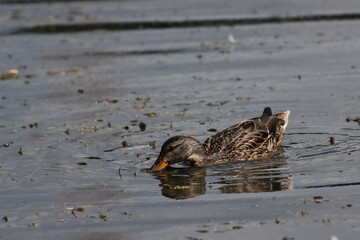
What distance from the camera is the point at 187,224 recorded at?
862 cm

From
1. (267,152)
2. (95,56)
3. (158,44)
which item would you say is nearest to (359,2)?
(158,44)

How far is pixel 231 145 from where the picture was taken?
12.0 metres

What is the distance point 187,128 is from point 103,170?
254cm

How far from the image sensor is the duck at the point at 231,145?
1159cm

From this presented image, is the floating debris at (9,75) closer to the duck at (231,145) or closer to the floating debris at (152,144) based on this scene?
the floating debris at (152,144)

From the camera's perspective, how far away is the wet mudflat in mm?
8906

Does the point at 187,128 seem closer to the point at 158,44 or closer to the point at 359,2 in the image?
the point at 158,44

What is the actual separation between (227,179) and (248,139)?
A: 5.34ft

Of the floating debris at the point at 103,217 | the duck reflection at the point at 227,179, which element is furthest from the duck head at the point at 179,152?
the floating debris at the point at 103,217

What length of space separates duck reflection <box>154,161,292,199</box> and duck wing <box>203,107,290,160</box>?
32 centimetres

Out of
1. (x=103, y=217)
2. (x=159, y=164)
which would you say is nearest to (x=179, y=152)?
(x=159, y=164)

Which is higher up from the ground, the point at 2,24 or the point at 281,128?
the point at 2,24

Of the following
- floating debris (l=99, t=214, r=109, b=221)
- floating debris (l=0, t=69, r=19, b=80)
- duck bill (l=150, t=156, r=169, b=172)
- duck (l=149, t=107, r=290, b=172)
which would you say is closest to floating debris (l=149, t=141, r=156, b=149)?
duck (l=149, t=107, r=290, b=172)

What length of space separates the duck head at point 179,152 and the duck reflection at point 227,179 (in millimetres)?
124
